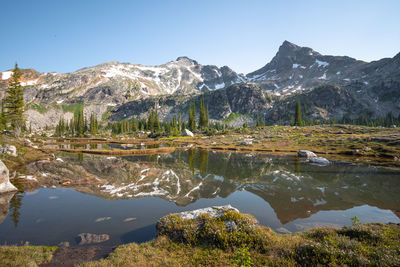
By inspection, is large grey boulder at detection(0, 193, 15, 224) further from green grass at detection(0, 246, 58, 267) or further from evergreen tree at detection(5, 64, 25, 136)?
evergreen tree at detection(5, 64, 25, 136)

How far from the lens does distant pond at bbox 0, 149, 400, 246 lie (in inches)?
517

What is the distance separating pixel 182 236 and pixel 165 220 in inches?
65.4

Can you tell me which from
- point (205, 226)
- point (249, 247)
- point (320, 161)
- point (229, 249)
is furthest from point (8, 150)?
point (320, 161)

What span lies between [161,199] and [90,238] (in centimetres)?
826

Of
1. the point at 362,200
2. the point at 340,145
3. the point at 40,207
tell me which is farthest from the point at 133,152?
the point at 340,145

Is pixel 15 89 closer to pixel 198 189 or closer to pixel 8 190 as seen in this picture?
pixel 8 190

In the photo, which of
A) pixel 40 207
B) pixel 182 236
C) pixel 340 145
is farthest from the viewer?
pixel 340 145

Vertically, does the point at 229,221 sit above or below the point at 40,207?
above

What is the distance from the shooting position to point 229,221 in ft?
33.8

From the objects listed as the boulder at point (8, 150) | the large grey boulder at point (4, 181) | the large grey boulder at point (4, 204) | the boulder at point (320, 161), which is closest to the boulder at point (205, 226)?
the large grey boulder at point (4, 204)

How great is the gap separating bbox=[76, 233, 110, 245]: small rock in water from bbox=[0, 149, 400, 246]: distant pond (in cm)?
25

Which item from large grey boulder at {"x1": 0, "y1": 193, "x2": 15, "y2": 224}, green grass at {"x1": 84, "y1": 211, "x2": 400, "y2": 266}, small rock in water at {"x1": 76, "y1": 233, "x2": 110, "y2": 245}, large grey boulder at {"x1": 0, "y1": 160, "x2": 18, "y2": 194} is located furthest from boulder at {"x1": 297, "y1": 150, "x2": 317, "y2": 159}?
large grey boulder at {"x1": 0, "y1": 160, "x2": 18, "y2": 194}

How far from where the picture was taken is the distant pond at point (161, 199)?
1314 centimetres

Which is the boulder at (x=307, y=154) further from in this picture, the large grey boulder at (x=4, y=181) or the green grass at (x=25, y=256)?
the large grey boulder at (x=4, y=181)
